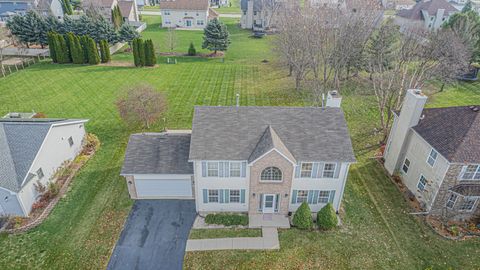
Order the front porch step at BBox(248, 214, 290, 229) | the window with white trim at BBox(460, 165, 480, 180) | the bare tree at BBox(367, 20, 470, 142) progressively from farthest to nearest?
the bare tree at BBox(367, 20, 470, 142), the front porch step at BBox(248, 214, 290, 229), the window with white trim at BBox(460, 165, 480, 180)

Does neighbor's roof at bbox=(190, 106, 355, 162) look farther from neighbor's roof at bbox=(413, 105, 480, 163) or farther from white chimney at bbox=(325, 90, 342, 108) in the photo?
neighbor's roof at bbox=(413, 105, 480, 163)

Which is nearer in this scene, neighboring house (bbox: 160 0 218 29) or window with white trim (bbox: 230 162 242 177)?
window with white trim (bbox: 230 162 242 177)

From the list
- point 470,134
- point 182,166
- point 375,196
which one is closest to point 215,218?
point 182,166

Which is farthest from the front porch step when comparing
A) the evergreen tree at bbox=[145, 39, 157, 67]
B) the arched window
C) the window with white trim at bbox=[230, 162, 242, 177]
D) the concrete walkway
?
the evergreen tree at bbox=[145, 39, 157, 67]

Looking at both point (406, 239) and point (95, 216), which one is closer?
point (406, 239)

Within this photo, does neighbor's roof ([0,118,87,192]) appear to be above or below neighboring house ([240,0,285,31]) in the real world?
below

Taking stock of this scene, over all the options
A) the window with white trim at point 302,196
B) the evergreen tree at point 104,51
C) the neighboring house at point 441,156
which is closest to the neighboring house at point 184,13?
the evergreen tree at point 104,51

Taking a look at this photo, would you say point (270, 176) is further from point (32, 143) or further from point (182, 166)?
point (32, 143)
